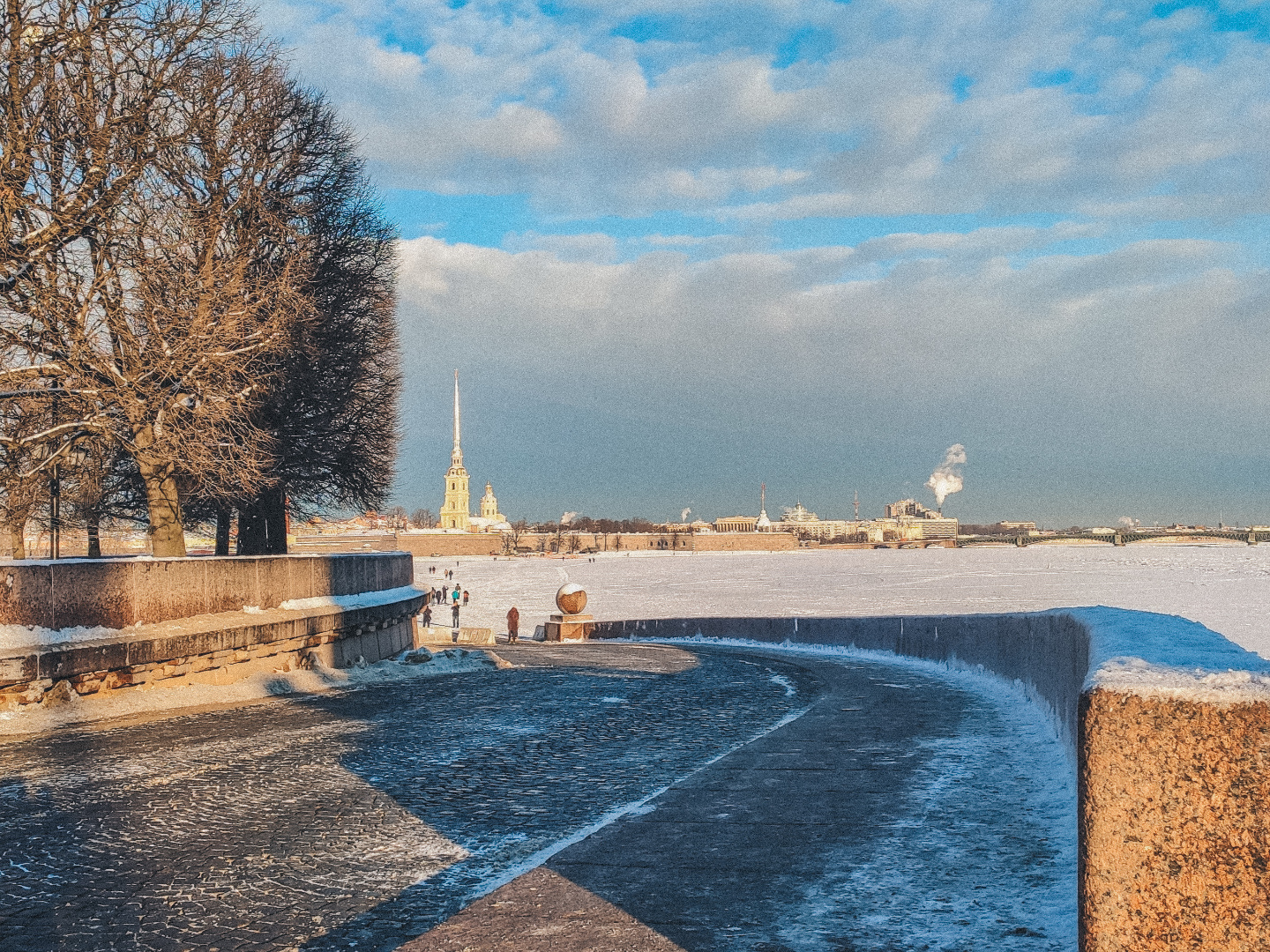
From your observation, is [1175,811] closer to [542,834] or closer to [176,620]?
[542,834]

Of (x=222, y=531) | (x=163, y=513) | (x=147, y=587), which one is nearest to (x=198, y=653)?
(x=147, y=587)

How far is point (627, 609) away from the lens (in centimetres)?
5100

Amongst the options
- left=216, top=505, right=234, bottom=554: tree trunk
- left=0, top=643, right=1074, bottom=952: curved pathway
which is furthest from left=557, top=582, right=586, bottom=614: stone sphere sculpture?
left=0, top=643, right=1074, bottom=952: curved pathway

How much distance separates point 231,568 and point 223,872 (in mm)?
9039

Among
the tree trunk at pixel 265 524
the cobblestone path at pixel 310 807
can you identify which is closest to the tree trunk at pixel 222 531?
the tree trunk at pixel 265 524

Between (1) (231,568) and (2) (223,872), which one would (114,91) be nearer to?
(1) (231,568)

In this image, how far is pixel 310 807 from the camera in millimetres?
6172

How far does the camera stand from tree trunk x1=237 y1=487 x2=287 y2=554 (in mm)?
23062

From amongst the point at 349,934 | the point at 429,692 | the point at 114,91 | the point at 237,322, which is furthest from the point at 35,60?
the point at 349,934

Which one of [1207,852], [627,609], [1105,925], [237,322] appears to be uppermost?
[237,322]

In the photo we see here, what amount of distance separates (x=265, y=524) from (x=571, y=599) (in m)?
8.94

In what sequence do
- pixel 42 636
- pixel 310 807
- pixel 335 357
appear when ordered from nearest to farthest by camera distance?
pixel 310 807
pixel 42 636
pixel 335 357

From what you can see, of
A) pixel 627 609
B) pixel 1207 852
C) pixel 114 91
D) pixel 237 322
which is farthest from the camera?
pixel 627 609

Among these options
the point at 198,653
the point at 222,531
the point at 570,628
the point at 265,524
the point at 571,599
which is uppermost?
the point at 265,524
